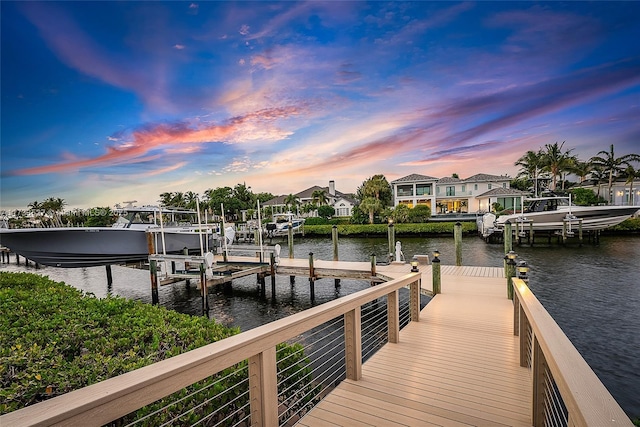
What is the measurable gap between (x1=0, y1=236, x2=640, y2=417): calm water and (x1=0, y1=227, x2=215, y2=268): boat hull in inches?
74.5

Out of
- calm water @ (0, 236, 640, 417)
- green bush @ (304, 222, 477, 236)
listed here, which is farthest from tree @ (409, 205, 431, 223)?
calm water @ (0, 236, 640, 417)

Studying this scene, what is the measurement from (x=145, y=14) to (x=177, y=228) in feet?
→ 27.7

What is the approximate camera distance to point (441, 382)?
11.7ft

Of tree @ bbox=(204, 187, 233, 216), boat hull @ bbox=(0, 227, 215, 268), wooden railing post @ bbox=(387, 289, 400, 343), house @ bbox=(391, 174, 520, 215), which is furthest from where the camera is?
tree @ bbox=(204, 187, 233, 216)

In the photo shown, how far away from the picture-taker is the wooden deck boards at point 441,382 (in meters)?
2.82

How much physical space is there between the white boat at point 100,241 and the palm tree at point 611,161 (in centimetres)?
5057

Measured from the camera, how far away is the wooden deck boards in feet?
9.27

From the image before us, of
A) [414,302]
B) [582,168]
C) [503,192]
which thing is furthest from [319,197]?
[414,302]

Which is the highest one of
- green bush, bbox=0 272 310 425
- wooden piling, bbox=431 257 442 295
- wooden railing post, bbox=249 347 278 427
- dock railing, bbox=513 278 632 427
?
dock railing, bbox=513 278 632 427

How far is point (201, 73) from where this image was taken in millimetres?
15320

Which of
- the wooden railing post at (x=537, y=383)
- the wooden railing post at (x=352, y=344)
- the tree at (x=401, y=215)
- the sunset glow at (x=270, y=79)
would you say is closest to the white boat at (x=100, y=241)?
the sunset glow at (x=270, y=79)

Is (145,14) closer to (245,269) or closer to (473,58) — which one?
(245,269)

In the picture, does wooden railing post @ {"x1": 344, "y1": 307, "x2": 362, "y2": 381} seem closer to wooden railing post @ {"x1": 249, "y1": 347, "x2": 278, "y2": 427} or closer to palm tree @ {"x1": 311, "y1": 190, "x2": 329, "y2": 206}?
wooden railing post @ {"x1": 249, "y1": 347, "x2": 278, "y2": 427}

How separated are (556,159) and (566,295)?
44082 millimetres
